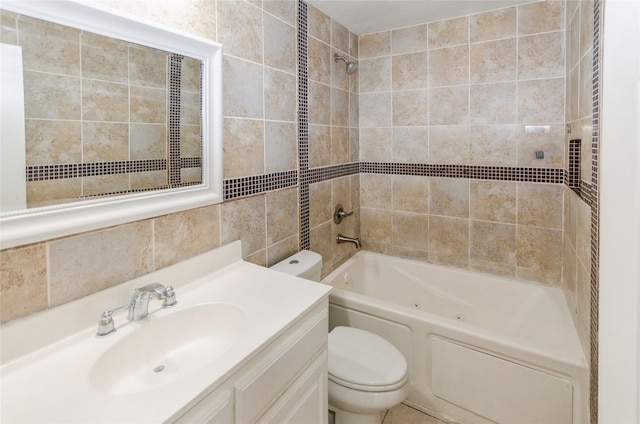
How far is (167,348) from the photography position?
1.10 meters

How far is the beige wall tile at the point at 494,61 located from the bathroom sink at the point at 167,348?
7.18 feet

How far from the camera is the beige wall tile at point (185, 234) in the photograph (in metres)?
1.26

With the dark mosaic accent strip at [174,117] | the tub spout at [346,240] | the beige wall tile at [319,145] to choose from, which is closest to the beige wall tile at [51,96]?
the dark mosaic accent strip at [174,117]

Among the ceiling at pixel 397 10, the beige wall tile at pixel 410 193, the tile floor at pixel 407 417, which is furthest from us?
the beige wall tile at pixel 410 193

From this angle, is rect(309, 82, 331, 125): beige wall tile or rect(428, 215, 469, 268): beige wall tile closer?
rect(309, 82, 331, 125): beige wall tile

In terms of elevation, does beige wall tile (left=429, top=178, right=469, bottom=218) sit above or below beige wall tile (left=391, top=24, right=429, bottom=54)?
below

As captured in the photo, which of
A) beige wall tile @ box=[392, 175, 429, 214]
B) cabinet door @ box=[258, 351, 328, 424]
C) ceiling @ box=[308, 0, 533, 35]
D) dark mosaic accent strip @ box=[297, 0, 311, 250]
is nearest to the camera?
cabinet door @ box=[258, 351, 328, 424]

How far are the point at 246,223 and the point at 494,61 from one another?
1.95 meters

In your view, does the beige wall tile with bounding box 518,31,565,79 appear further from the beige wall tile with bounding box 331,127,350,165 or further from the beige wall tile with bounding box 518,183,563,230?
the beige wall tile with bounding box 331,127,350,165

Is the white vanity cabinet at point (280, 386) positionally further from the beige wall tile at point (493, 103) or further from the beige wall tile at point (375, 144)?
the beige wall tile at point (493, 103)

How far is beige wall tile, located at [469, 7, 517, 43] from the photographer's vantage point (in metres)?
2.15

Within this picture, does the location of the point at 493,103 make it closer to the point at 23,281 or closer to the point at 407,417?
the point at 407,417

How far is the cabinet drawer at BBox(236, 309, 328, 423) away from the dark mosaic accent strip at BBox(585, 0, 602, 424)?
104 centimetres

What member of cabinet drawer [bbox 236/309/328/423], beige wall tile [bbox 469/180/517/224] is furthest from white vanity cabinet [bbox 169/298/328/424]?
beige wall tile [bbox 469/180/517/224]
